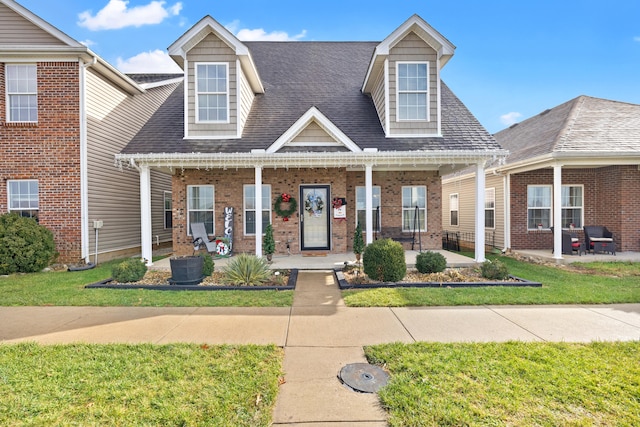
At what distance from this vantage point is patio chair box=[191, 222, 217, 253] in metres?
10.1

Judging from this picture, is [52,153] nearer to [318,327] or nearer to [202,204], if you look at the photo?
[202,204]

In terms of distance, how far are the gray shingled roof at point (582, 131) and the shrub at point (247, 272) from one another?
9.20 m

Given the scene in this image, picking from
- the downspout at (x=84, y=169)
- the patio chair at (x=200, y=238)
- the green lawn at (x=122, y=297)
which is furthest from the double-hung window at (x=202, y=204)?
the green lawn at (x=122, y=297)

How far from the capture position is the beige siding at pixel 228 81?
969 centimetres

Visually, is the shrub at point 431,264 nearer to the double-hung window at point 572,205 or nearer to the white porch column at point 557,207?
the white porch column at point 557,207

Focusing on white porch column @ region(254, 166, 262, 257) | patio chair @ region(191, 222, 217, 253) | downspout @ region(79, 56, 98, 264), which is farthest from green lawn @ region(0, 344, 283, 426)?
downspout @ region(79, 56, 98, 264)

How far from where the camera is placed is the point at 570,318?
16.3ft

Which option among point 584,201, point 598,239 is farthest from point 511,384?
point 584,201

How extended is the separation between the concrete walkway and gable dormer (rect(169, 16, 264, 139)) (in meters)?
6.04

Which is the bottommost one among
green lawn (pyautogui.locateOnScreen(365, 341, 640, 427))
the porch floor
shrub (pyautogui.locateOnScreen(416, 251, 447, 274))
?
green lawn (pyautogui.locateOnScreen(365, 341, 640, 427))

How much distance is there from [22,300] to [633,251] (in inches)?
676

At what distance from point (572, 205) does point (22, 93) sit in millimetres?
18628

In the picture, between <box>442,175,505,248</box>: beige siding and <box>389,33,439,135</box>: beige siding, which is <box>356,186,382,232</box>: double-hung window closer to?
<box>389,33,439,135</box>: beige siding

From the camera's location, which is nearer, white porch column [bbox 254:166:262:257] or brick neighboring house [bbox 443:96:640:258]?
white porch column [bbox 254:166:262:257]
